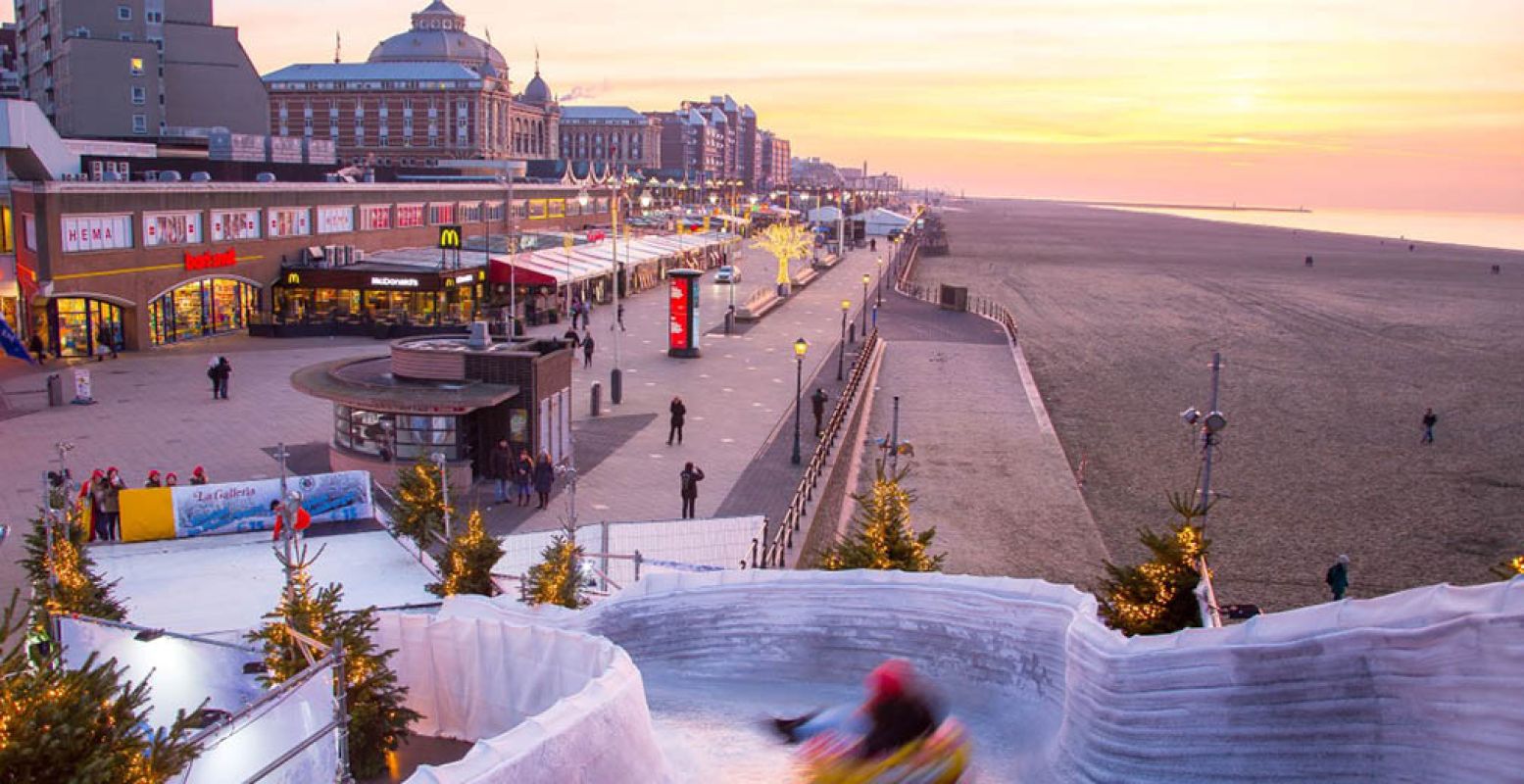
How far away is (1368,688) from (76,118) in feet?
290

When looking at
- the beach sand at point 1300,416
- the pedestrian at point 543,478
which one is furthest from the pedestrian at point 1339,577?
the pedestrian at point 543,478

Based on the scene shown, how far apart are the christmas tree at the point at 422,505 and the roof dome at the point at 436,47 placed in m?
130

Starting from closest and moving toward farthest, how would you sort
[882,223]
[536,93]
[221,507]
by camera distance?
1. [221,507]
2. [882,223]
3. [536,93]

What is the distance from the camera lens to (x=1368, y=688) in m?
6.97

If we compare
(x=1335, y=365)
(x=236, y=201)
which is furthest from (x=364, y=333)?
(x=1335, y=365)

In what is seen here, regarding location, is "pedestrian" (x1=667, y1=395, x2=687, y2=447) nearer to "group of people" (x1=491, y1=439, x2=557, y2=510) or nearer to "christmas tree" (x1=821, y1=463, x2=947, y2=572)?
"group of people" (x1=491, y1=439, x2=557, y2=510)

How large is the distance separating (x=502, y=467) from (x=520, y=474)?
411 millimetres

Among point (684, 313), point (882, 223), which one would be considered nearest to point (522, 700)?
point (684, 313)

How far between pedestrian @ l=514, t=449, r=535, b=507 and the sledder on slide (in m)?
13.8

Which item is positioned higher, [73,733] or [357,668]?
[73,733]

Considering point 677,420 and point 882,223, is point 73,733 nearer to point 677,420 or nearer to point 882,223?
point 677,420

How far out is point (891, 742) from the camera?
8039 millimetres

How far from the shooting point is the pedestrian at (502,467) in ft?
71.5

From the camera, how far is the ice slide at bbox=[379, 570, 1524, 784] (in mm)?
6590
